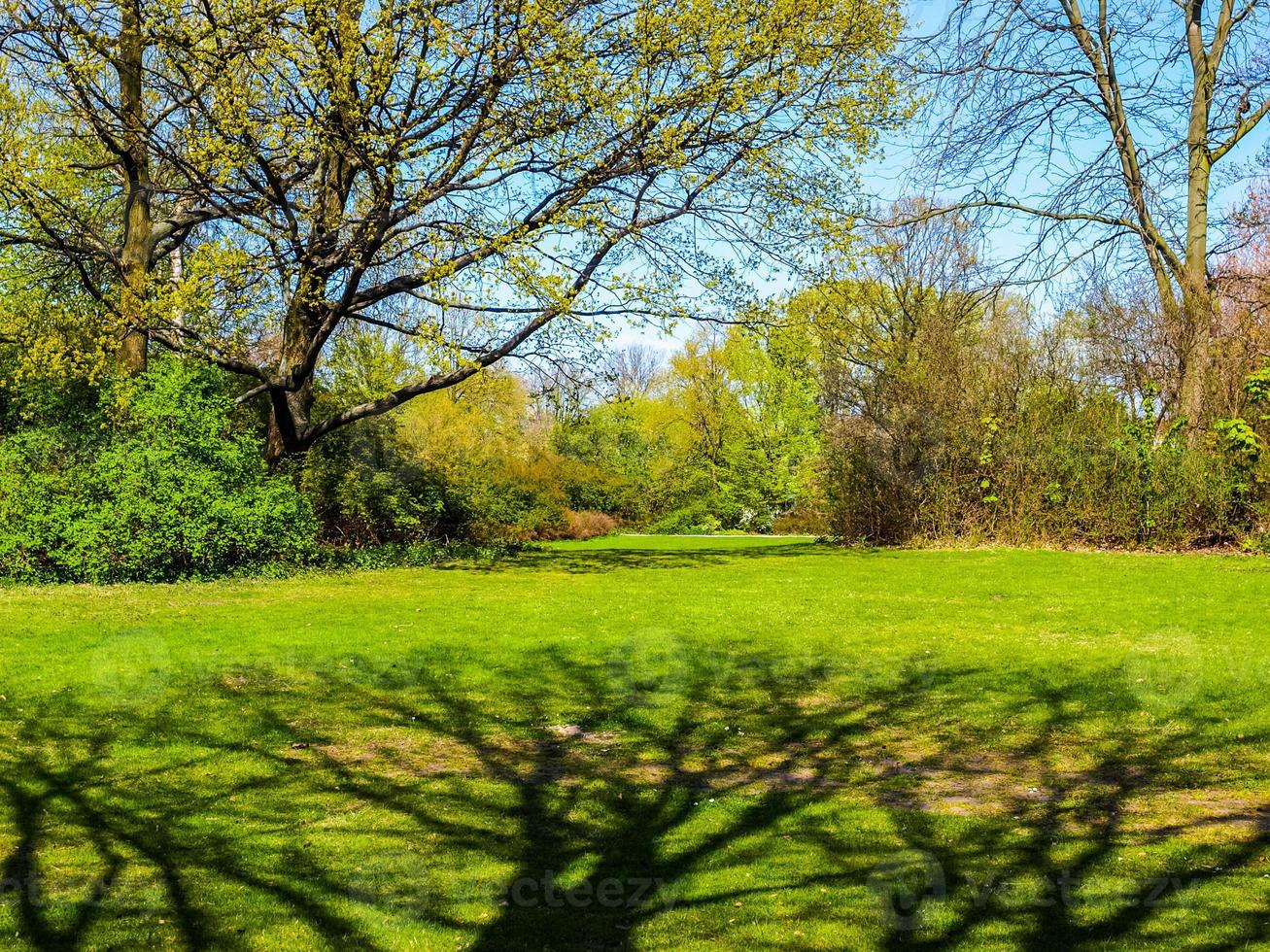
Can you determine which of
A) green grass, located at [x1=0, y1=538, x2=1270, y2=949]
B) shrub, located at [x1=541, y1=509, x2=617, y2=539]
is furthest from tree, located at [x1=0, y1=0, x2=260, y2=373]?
shrub, located at [x1=541, y1=509, x2=617, y2=539]

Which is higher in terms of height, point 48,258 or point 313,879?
point 48,258

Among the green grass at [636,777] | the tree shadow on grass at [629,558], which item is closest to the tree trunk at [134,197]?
the green grass at [636,777]

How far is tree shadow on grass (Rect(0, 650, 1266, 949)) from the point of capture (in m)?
4.30

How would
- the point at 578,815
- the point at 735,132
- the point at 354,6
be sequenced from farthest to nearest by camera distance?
the point at 735,132 → the point at 354,6 → the point at 578,815

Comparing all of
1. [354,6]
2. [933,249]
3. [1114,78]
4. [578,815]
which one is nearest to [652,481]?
[933,249]

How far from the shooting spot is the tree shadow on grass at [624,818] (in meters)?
4.30

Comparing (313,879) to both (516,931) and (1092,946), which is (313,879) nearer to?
(516,931)

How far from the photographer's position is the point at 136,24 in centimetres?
1636

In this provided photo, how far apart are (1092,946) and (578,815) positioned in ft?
8.58

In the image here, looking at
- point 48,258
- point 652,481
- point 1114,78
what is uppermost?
point 1114,78

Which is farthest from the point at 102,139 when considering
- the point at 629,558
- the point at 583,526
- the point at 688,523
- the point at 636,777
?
the point at 688,523

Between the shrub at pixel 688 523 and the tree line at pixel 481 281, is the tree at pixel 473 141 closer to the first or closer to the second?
the tree line at pixel 481 281

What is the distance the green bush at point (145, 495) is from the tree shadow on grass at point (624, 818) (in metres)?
8.16

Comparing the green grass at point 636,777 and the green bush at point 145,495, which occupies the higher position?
the green bush at point 145,495
